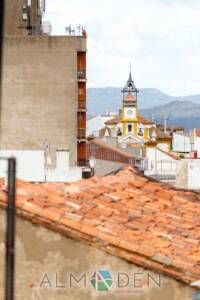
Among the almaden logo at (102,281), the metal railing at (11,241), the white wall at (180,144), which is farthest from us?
the white wall at (180,144)

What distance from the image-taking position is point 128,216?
1291cm

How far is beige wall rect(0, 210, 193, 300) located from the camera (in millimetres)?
10609

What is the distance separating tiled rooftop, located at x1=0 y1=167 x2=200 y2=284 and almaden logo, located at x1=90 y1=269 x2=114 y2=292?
1.08ft

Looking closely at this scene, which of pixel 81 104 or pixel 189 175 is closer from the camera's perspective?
pixel 189 175

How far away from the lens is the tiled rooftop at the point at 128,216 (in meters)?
10.9

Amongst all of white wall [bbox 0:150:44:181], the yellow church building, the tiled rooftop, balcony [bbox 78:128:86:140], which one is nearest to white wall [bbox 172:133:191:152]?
the yellow church building

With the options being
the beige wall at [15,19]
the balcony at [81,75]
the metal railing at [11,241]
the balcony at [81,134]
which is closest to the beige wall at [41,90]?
the balcony at [81,134]

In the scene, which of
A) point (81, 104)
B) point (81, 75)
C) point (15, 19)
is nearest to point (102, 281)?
point (81, 104)

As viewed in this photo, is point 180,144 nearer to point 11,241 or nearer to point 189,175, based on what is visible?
point 189,175

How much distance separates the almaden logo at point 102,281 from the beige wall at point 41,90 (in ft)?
147

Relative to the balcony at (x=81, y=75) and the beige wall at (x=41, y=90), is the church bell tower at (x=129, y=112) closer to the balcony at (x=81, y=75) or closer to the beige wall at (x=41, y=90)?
the balcony at (x=81, y=75)

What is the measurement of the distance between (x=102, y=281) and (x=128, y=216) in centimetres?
242

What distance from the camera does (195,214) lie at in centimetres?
1405

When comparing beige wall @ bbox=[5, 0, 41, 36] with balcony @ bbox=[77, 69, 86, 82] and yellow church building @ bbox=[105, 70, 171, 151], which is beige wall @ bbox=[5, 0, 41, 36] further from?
yellow church building @ bbox=[105, 70, 171, 151]
